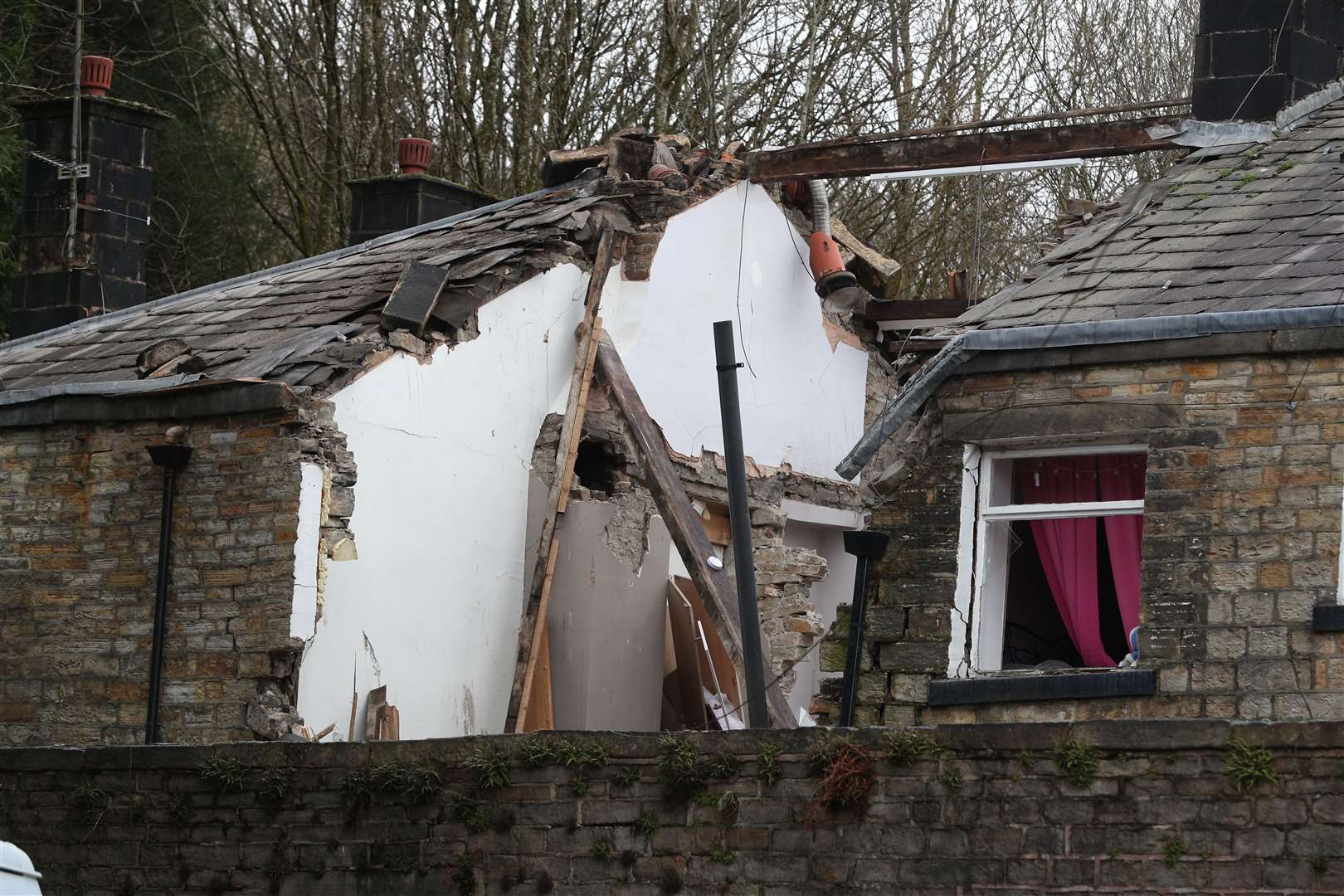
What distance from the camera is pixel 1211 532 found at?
10578 mm

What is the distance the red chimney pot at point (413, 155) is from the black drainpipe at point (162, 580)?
6.08 m

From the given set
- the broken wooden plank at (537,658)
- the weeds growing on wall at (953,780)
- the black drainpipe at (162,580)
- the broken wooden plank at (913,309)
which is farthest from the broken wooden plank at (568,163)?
the weeds growing on wall at (953,780)

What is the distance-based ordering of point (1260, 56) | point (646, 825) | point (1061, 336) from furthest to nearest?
point (1260, 56)
point (1061, 336)
point (646, 825)

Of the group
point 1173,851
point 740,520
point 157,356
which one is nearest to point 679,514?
point 157,356

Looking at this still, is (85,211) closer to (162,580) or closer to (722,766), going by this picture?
(162,580)

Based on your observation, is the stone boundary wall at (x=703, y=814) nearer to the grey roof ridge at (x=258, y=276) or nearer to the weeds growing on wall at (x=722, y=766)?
the weeds growing on wall at (x=722, y=766)

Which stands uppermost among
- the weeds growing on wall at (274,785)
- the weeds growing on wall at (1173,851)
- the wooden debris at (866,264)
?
the wooden debris at (866,264)

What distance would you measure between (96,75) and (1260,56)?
10.2 metres

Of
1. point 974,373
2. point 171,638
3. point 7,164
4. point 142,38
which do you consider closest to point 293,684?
point 171,638

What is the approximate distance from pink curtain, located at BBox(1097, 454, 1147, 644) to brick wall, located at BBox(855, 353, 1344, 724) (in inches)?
17.6

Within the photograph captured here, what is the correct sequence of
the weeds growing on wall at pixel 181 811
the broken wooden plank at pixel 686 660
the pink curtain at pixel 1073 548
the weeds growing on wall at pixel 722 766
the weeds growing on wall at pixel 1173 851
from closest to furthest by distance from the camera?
the weeds growing on wall at pixel 1173 851, the weeds growing on wall at pixel 722 766, the weeds growing on wall at pixel 181 811, the pink curtain at pixel 1073 548, the broken wooden plank at pixel 686 660

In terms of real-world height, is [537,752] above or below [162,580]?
below

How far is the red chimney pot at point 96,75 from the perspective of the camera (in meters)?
17.4

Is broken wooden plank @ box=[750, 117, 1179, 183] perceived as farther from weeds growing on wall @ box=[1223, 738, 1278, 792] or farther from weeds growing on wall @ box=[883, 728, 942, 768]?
weeds growing on wall @ box=[1223, 738, 1278, 792]
